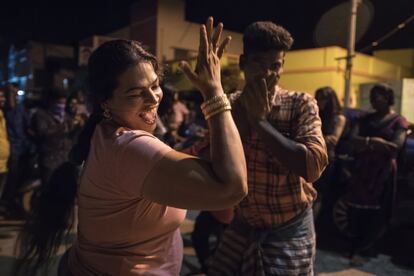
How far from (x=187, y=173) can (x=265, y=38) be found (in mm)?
823

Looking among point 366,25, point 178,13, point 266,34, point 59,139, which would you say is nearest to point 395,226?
point 366,25

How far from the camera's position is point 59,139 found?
5.11 metres

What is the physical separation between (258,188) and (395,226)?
10.7 feet

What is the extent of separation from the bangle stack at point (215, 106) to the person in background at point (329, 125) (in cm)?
310

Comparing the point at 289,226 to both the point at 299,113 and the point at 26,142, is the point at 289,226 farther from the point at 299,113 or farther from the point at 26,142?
the point at 26,142

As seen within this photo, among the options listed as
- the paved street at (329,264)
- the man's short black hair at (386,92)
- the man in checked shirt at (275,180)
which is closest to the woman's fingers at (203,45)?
the man in checked shirt at (275,180)

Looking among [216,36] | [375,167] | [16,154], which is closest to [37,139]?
[16,154]

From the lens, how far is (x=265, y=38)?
5.32 ft

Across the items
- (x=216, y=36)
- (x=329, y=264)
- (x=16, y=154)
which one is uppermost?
(x=216, y=36)

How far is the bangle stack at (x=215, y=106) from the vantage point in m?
1.13

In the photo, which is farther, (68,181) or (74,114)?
(74,114)

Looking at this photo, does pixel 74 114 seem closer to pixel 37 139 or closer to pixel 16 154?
pixel 37 139

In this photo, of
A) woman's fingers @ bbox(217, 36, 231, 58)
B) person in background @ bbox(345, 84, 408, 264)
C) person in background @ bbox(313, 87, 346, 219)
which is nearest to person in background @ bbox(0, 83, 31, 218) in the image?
person in background @ bbox(313, 87, 346, 219)

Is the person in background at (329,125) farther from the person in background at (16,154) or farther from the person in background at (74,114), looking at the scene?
the person in background at (16,154)
